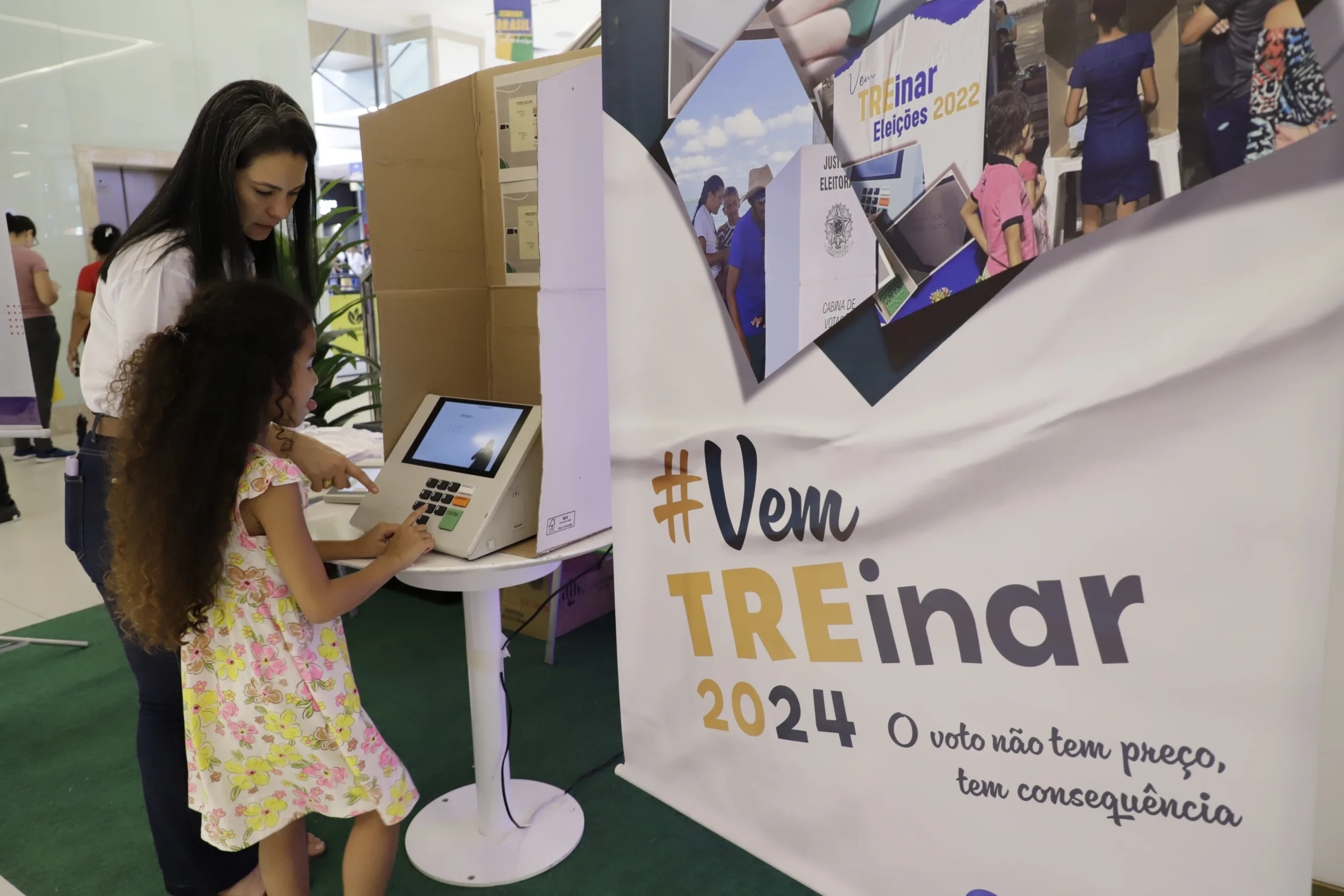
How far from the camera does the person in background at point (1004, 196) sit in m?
0.70

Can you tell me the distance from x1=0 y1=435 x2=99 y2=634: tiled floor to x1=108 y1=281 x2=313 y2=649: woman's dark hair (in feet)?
6.45

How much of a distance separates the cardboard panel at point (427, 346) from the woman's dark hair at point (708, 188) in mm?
857

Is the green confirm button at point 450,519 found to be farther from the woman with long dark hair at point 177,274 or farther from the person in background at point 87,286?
the person in background at point 87,286

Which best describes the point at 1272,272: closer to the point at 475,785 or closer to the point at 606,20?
the point at 606,20

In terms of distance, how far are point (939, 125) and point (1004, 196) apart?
84 millimetres

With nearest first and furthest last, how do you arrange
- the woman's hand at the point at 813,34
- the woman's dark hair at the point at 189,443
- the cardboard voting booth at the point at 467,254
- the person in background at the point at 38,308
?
the woman's hand at the point at 813,34 → the woman's dark hair at the point at 189,443 → the cardboard voting booth at the point at 467,254 → the person in background at the point at 38,308

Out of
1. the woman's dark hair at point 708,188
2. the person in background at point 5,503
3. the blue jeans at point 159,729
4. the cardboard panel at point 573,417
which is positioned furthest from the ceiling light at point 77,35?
the woman's dark hair at point 708,188

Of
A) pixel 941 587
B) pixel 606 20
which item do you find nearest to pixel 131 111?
pixel 606 20

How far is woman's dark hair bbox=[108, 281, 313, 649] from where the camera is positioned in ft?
4.13

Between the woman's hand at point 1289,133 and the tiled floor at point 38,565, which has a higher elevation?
the woman's hand at point 1289,133

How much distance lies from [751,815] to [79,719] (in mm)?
2275

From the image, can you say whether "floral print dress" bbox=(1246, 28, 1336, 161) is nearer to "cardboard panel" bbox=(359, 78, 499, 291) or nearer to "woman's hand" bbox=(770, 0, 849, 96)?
"woman's hand" bbox=(770, 0, 849, 96)

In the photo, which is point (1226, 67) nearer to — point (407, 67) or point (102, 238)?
point (102, 238)

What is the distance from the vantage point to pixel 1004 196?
71 cm
